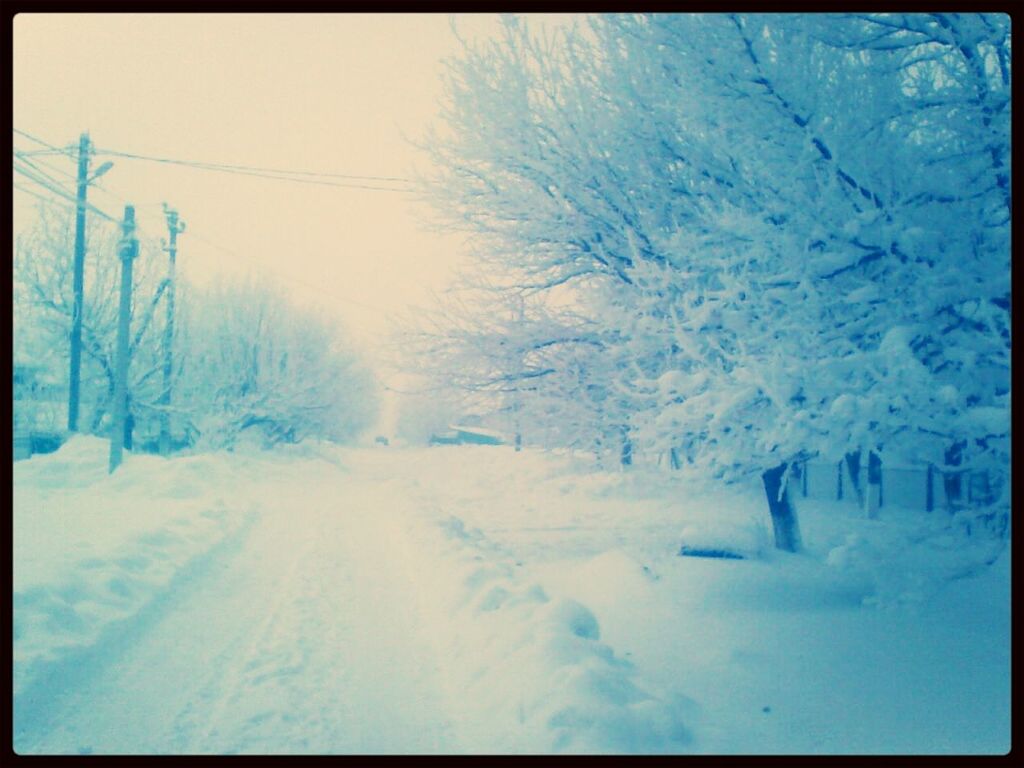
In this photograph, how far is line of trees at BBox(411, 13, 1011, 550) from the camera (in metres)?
3.38

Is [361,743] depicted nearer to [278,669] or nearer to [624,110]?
[278,669]

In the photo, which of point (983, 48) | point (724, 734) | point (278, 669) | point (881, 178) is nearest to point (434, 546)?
point (278, 669)

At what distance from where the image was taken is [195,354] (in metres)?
19.0

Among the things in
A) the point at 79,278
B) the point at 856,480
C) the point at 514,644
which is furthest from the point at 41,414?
the point at 856,480

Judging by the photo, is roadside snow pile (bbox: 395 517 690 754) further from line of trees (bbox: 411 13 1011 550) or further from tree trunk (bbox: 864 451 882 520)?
tree trunk (bbox: 864 451 882 520)

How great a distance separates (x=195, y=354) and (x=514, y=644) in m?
18.2

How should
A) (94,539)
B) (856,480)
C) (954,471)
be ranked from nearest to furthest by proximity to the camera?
(954,471), (94,539), (856,480)

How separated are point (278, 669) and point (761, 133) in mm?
5081

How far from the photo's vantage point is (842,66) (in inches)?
158

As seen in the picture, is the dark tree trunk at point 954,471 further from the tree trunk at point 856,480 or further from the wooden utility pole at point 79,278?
the wooden utility pole at point 79,278

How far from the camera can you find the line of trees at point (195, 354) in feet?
41.2

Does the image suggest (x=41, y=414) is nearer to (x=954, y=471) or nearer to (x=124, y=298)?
(x=124, y=298)

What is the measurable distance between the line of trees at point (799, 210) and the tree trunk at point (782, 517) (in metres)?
2.94

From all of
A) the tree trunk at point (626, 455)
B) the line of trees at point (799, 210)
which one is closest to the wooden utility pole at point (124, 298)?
the line of trees at point (799, 210)
